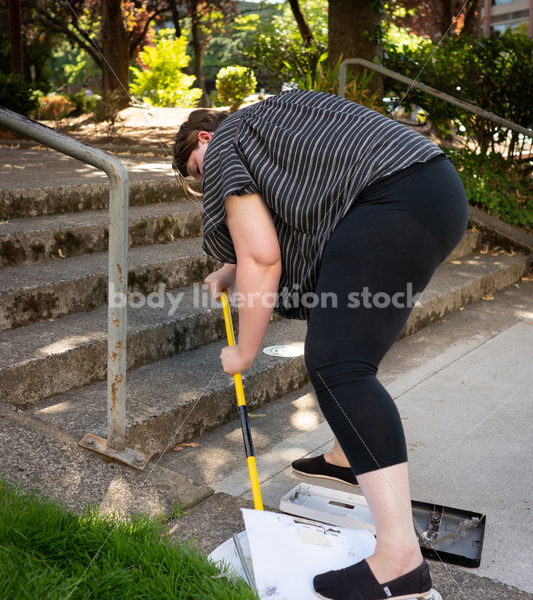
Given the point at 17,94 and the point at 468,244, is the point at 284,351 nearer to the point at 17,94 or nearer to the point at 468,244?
the point at 468,244

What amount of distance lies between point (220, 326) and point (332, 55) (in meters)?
4.72

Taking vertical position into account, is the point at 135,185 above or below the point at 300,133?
below

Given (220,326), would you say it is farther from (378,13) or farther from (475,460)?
(378,13)

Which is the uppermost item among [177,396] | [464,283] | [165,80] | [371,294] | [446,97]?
[446,97]

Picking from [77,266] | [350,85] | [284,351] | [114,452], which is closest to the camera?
[114,452]

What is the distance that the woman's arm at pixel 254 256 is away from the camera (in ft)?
6.25

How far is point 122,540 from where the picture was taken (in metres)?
1.99

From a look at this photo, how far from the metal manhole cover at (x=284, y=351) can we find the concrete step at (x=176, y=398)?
0.13ft

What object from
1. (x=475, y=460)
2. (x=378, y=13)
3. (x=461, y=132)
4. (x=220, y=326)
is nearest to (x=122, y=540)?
(x=475, y=460)

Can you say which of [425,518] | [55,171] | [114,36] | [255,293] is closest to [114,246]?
[255,293]

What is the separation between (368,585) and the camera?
1.79m

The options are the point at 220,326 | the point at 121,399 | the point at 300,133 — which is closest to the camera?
the point at 300,133

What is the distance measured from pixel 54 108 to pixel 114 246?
13.3 m

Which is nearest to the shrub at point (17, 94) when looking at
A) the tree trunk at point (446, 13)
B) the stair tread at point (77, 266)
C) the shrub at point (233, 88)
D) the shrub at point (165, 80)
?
the shrub at point (233, 88)
